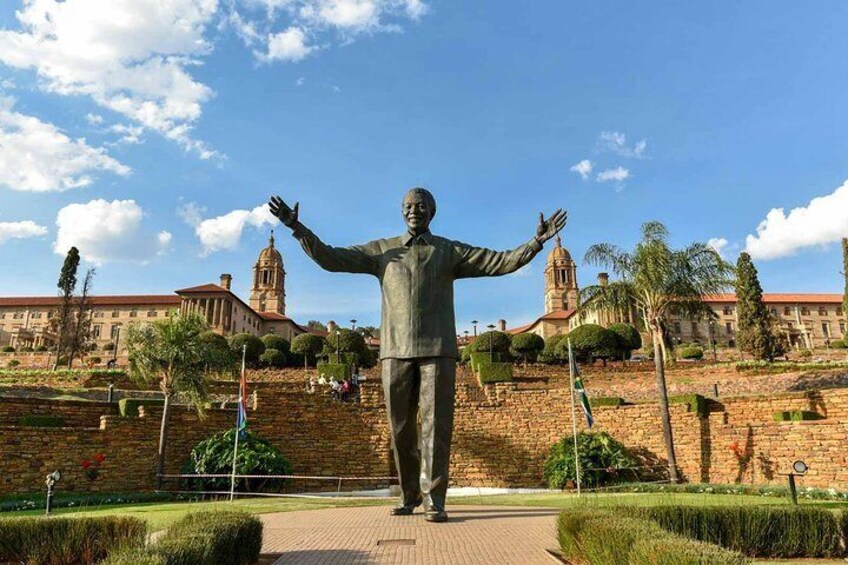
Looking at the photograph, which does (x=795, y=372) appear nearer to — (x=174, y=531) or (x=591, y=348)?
(x=591, y=348)

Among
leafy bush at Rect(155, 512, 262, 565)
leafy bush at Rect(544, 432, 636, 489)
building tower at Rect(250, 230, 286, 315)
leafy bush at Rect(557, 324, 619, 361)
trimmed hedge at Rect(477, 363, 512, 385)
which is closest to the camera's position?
leafy bush at Rect(155, 512, 262, 565)

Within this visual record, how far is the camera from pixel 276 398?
66.8 ft

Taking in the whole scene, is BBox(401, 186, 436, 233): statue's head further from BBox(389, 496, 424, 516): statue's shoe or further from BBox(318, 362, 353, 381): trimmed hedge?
BBox(318, 362, 353, 381): trimmed hedge

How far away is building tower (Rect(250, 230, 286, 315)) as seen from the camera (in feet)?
343

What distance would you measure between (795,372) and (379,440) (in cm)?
2275

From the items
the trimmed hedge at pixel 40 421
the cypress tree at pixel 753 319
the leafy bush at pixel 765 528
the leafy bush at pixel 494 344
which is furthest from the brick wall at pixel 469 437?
the cypress tree at pixel 753 319

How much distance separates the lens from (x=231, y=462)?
16.7 metres

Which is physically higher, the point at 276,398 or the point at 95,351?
the point at 95,351

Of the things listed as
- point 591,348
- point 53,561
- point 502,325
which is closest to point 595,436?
point 53,561

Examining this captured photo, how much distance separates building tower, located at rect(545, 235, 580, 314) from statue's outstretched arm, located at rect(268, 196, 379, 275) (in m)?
104

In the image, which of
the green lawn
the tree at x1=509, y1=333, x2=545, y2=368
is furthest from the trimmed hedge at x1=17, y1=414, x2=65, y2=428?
the tree at x1=509, y1=333, x2=545, y2=368

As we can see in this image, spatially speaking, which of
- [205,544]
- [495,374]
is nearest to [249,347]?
[495,374]

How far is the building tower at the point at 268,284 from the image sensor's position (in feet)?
343

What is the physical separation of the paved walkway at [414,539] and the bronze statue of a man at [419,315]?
0.45 metres
